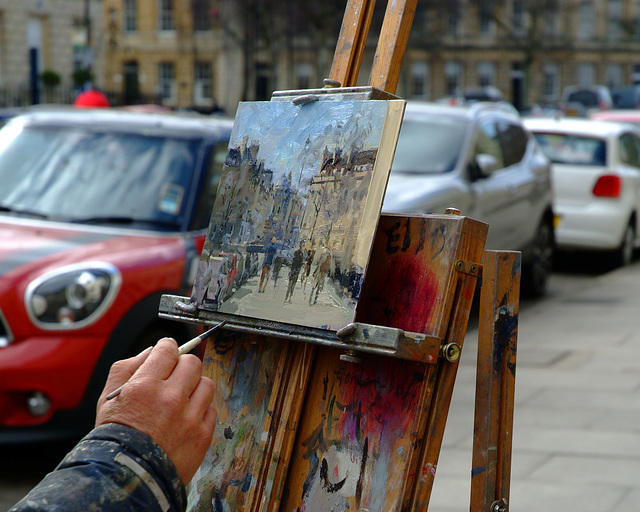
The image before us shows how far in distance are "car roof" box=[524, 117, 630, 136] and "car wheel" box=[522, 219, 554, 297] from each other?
5.93 feet

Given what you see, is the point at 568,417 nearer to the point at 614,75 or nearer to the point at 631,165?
the point at 631,165

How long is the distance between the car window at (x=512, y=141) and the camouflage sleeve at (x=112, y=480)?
7159mm

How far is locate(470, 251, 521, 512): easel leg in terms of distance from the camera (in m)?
1.94

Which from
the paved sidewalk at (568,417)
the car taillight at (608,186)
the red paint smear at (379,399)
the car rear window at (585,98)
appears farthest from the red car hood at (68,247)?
the car rear window at (585,98)

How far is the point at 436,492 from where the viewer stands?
13.7ft

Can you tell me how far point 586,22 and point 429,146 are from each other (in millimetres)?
64008

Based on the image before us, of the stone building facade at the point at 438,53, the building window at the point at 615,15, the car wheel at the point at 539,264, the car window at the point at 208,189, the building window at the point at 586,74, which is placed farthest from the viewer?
the building window at the point at 586,74

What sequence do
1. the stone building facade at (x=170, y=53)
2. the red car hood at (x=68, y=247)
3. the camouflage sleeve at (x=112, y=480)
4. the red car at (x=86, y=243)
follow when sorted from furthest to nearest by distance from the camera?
the stone building facade at (x=170, y=53) → the red car hood at (x=68, y=247) → the red car at (x=86, y=243) → the camouflage sleeve at (x=112, y=480)

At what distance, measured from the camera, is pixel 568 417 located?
524 cm

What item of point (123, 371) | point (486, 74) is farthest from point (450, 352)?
point (486, 74)

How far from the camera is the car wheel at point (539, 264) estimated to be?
876cm

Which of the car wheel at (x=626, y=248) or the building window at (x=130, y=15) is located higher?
the building window at (x=130, y=15)

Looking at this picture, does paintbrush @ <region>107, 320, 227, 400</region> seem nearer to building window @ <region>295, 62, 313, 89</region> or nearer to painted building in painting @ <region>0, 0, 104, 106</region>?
painted building in painting @ <region>0, 0, 104, 106</region>

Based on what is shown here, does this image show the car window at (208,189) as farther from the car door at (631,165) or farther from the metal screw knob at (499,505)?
the car door at (631,165)
